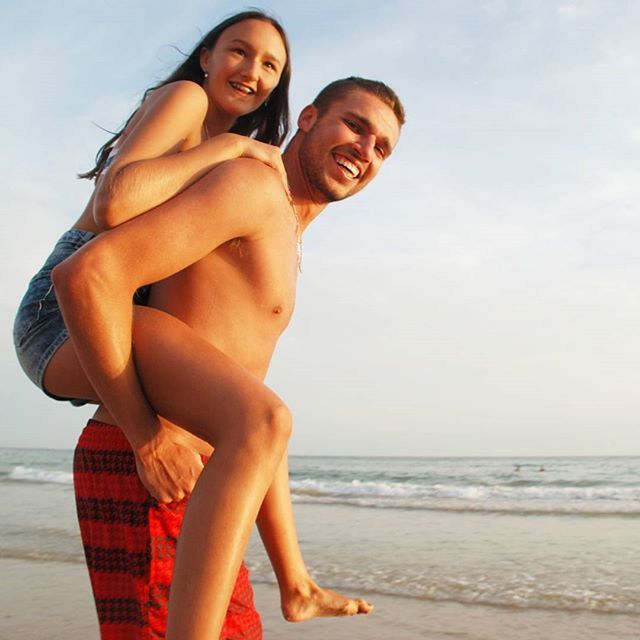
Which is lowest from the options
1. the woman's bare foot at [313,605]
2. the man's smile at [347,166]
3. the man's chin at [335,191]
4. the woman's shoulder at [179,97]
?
the woman's bare foot at [313,605]

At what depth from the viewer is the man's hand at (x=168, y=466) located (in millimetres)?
1947

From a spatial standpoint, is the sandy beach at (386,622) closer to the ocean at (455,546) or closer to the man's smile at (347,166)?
the ocean at (455,546)

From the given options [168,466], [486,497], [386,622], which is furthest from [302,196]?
[486,497]

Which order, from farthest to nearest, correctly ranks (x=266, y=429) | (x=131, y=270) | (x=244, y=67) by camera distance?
(x=244, y=67) → (x=131, y=270) → (x=266, y=429)

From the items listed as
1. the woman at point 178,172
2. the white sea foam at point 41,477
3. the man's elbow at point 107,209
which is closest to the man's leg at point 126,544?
the woman at point 178,172

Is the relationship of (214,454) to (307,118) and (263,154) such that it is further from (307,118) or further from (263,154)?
(307,118)

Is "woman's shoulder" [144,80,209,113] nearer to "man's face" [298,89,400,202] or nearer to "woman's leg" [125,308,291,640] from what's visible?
"man's face" [298,89,400,202]

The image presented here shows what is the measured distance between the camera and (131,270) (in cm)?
184

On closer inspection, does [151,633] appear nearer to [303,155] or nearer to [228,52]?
[303,155]

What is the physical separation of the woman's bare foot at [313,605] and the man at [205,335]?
0.40 metres

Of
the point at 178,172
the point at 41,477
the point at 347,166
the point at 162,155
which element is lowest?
the point at 41,477

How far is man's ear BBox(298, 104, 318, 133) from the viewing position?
2629 mm

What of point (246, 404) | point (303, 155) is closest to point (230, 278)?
point (246, 404)

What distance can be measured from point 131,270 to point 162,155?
406 millimetres
